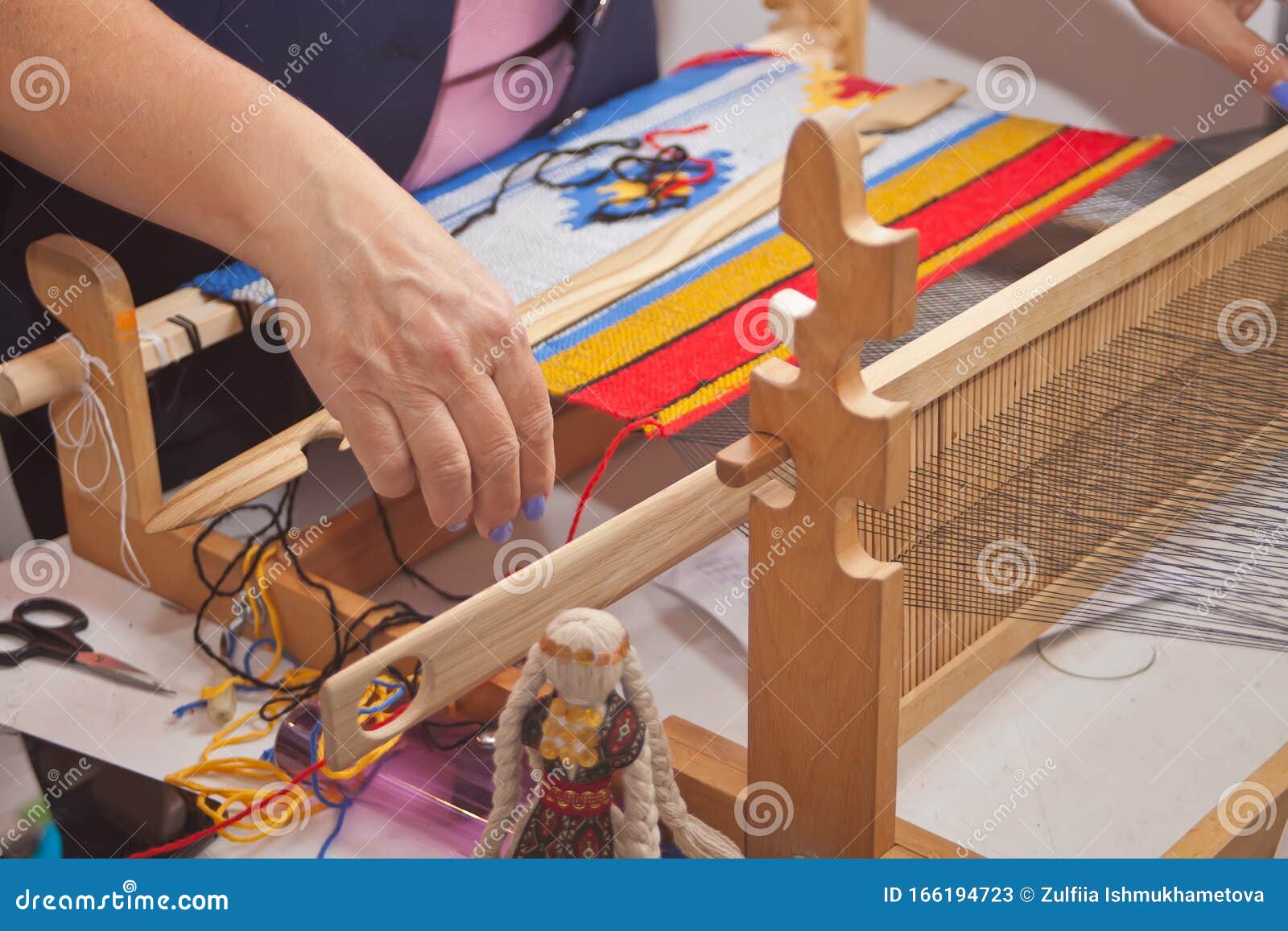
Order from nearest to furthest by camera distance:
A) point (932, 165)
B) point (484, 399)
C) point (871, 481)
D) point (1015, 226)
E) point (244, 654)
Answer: point (871, 481) → point (484, 399) → point (244, 654) → point (1015, 226) → point (932, 165)

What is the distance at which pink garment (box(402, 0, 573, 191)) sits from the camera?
5.91ft

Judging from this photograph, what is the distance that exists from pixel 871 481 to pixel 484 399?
12.4 inches

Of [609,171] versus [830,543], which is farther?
[609,171]

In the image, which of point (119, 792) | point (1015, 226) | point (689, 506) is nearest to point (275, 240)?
point (689, 506)

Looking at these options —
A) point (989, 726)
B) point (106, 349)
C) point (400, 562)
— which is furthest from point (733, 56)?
point (989, 726)

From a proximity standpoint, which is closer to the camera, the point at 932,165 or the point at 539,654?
the point at 539,654

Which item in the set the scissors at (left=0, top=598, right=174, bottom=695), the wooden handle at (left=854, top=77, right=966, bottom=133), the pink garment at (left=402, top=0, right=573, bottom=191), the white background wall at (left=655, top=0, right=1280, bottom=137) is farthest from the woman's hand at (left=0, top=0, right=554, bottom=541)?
the white background wall at (left=655, top=0, right=1280, bottom=137)

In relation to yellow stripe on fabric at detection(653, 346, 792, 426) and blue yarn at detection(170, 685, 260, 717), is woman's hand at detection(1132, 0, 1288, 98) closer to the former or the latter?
yellow stripe on fabric at detection(653, 346, 792, 426)

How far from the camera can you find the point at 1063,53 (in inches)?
89.0

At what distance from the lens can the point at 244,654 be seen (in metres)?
1.44

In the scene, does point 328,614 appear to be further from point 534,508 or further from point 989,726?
point 989,726

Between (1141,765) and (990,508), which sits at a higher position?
(990,508)

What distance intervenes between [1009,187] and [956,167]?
3.5 inches

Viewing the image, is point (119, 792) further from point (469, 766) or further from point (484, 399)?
point (484, 399)
